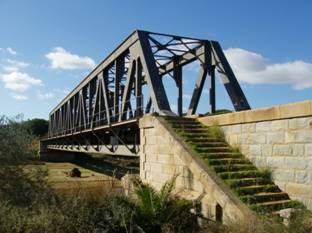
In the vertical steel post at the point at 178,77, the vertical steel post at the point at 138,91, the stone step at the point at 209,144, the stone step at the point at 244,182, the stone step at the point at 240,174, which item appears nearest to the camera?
the stone step at the point at 244,182

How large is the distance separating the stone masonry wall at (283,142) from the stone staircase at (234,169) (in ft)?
0.82

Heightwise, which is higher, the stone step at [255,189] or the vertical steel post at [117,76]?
the vertical steel post at [117,76]

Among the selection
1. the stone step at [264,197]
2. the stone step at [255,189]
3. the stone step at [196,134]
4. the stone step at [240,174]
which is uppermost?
the stone step at [196,134]

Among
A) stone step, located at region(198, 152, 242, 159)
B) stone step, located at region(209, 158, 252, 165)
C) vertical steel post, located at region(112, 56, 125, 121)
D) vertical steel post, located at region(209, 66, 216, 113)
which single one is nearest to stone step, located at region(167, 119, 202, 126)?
stone step, located at region(198, 152, 242, 159)

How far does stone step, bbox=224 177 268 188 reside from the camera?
10023 millimetres

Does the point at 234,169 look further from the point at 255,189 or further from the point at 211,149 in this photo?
the point at 211,149

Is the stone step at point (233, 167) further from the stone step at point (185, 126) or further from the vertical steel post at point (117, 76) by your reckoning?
the vertical steel post at point (117, 76)

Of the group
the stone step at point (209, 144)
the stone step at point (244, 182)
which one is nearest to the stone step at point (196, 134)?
the stone step at point (209, 144)

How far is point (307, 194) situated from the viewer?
9.34 m

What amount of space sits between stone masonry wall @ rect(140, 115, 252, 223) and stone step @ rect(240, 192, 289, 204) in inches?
11.6

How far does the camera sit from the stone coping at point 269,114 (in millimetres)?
9486

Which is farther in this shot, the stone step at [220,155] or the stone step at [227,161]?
the stone step at [220,155]

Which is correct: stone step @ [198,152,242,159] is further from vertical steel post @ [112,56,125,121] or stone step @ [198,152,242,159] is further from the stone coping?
vertical steel post @ [112,56,125,121]

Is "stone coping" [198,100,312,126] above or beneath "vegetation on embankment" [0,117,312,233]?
above
